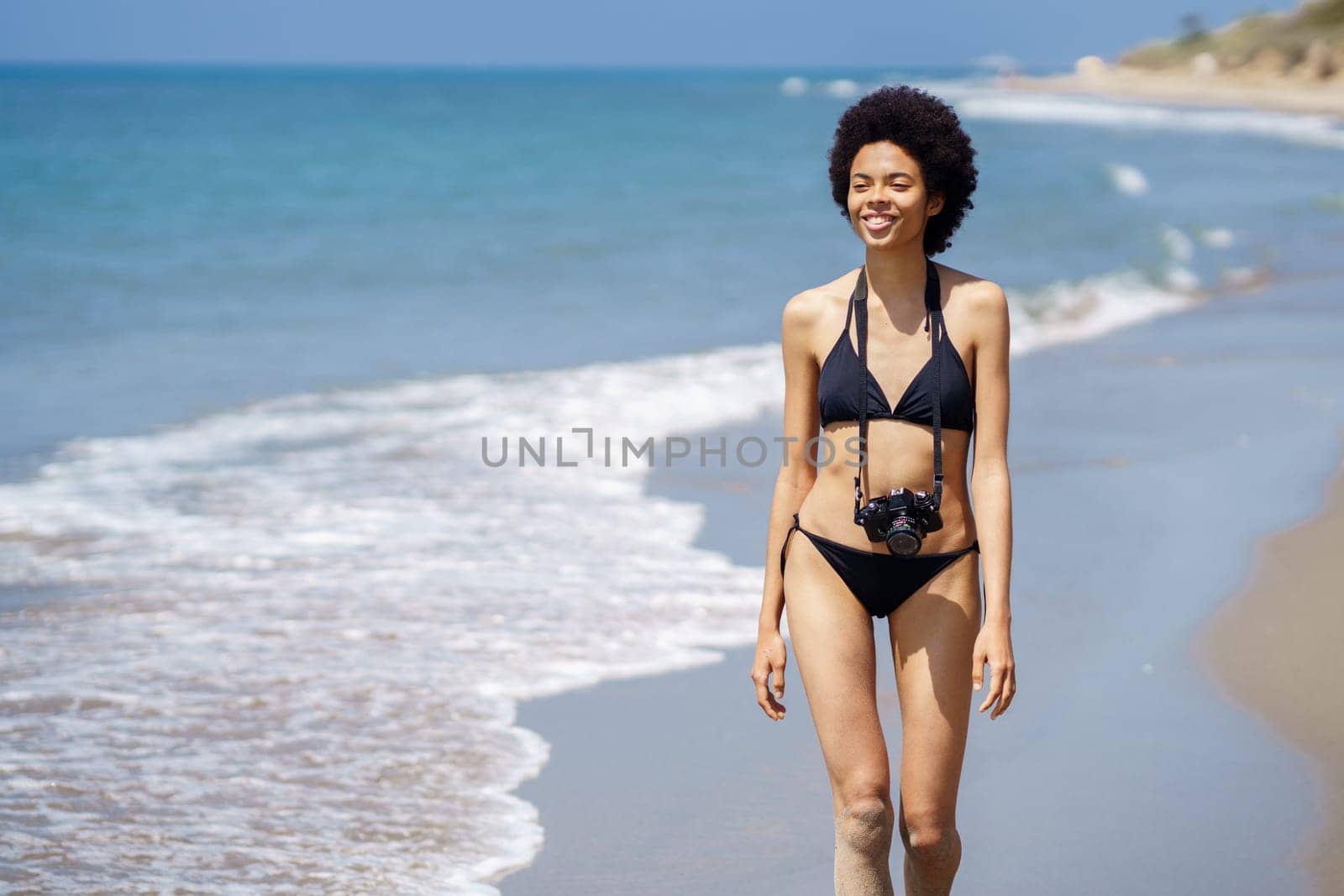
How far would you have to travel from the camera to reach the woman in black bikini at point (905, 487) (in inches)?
119

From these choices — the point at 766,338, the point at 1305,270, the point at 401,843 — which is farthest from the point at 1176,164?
the point at 401,843

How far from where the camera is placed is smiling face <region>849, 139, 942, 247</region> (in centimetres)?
312

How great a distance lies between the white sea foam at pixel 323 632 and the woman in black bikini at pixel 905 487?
4.72 feet

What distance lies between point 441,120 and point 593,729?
49906mm

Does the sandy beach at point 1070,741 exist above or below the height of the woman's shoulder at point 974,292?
below

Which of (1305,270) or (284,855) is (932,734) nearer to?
(284,855)

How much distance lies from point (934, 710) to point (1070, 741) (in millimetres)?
1790

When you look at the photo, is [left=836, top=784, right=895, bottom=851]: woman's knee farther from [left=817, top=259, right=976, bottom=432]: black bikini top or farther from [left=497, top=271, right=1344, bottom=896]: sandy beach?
[left=497, top=271, right=1344, bottom=896]: sandy beach

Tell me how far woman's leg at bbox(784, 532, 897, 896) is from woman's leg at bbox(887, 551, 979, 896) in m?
0.06

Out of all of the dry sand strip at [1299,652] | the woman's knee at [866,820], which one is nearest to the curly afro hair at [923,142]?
the woman's knee at [866,820]

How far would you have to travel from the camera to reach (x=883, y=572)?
10.2ft

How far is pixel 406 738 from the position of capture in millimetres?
4922

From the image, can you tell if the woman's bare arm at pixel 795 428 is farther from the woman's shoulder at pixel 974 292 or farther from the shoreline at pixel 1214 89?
the shoreline at pixel 1214 89
